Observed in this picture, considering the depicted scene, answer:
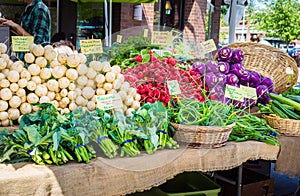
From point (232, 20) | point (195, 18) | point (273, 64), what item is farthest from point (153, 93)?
point (195, 18)

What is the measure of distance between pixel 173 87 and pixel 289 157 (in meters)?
0.86

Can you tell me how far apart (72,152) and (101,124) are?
0.66 ft

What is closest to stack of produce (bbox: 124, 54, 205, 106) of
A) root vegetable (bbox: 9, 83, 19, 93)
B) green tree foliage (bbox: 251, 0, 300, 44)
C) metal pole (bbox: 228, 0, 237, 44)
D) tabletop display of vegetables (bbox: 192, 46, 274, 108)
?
tabletop display of vegetables (bbox: 192, 46, 274, 108)

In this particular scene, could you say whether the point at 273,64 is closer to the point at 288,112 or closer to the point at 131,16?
the point at 288,112

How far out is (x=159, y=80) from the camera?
2289 millimetres

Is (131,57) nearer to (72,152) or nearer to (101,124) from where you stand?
(101,124)

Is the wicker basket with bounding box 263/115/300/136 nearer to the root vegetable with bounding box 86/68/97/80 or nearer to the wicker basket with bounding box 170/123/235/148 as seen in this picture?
the wicker basket with bounding box 170/123/235/148

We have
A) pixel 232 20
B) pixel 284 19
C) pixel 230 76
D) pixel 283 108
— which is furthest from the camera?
pixel 284 19

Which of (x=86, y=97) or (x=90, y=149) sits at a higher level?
(x=86, y=97)

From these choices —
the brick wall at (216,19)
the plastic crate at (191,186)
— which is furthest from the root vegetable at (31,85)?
the brick wall at (216,19)

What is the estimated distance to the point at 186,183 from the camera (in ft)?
7.83

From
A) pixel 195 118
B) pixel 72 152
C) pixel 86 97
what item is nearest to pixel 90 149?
pixel 72 152

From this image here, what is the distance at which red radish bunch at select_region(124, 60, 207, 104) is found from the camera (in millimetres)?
2242

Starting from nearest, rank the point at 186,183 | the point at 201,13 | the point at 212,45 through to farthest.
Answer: the point at 186,183
the point at 212,45
the point at 201,13
